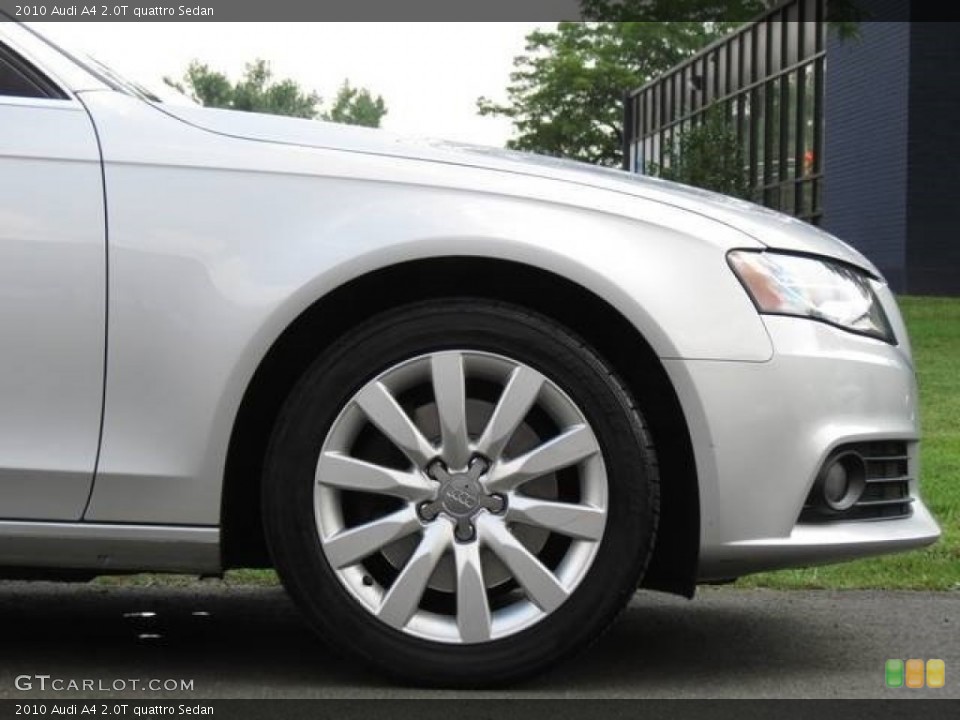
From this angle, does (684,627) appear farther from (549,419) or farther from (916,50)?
(916,50)

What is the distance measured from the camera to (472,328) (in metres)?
3.56

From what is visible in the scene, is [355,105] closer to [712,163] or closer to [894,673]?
[712,163]

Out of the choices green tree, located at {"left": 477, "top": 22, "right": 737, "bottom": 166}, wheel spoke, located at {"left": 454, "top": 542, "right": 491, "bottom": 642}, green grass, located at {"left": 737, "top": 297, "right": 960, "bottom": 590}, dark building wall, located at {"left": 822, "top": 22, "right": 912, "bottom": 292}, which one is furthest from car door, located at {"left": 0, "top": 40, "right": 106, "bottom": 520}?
green tree, located at {"left": 477, "top": 22, "right": 737, "bottom": 166}

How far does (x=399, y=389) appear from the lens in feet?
11.8

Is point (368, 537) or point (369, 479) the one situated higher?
point (369, 479)

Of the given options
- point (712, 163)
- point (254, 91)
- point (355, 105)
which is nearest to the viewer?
point (712, 163)

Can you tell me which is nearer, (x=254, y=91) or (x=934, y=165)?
(x=934, y=165)

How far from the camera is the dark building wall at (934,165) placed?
26.4m

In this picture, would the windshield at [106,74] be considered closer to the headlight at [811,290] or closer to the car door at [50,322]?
the car door at [50,322]

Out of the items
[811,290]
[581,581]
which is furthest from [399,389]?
[811,290]

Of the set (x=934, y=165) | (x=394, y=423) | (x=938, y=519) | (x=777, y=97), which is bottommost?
(x=938, y=519)

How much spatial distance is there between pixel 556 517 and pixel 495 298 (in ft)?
1.69

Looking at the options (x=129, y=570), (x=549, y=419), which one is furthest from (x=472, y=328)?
(x=129, y=570)

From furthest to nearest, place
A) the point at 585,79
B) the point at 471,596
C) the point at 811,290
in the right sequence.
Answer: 1. the point at 585,79
2. the point at 811,290
3. the point at 471,596
